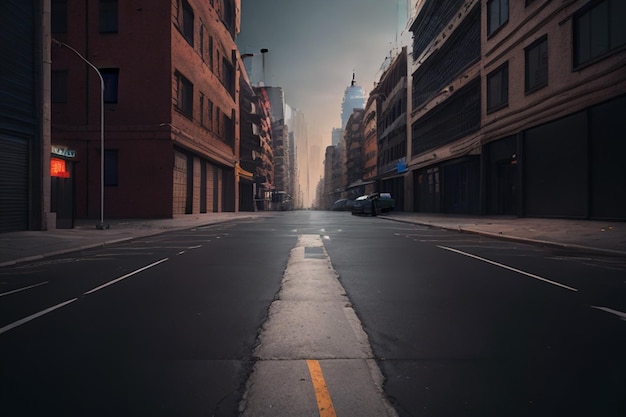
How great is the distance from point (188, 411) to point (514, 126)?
2521cm

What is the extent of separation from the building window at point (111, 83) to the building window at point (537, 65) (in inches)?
1042

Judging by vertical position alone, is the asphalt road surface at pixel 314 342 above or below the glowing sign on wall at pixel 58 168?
below

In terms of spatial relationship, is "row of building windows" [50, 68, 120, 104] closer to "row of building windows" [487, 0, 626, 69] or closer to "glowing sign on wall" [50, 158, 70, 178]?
"glowing sign on wall" [50, 158, 70, 178]

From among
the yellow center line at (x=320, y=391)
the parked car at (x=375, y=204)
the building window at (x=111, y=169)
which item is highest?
the building window at (x=111, y=169)

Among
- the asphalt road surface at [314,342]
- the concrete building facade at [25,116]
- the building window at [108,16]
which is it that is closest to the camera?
the asphalt road surface at [314,342]

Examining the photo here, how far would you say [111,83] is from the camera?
1134 inches

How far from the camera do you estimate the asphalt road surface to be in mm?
2836

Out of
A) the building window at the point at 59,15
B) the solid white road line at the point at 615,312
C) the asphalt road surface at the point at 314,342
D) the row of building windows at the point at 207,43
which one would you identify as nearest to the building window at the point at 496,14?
the row of building windows at the point at 207,43

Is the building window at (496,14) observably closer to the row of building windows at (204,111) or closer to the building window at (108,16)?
the row of building windows at (204,111)

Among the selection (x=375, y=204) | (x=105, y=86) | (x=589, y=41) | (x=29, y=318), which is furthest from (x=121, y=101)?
(x=589, y=41)

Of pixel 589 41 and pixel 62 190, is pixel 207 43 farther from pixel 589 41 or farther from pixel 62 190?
pixel 589 41

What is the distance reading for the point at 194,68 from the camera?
34125 millimetres

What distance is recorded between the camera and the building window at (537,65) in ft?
69.2

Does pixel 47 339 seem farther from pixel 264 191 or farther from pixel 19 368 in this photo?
pixel 264 191
